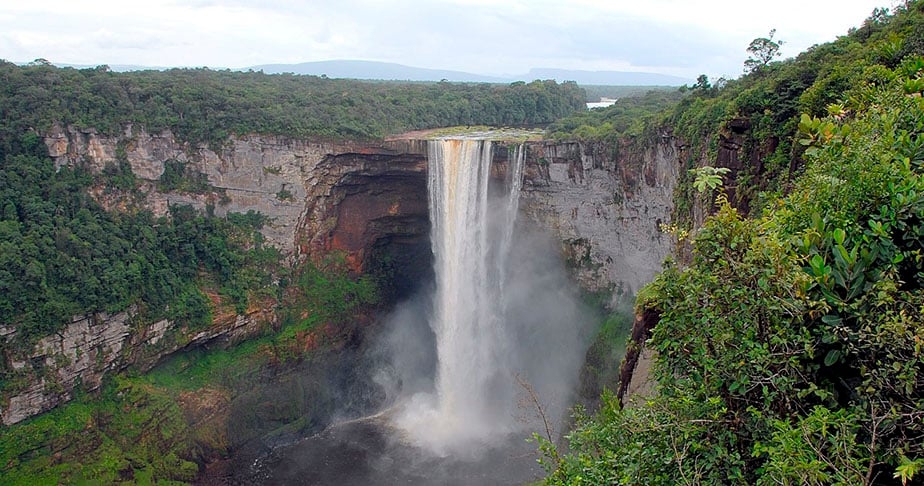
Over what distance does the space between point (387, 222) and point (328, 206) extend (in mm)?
2342

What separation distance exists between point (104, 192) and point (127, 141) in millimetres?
1754

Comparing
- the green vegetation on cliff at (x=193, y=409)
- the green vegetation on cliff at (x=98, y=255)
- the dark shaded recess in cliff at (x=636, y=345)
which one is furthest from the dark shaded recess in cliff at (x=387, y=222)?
the dark shaded recess in cliff at (x=636, y=345)

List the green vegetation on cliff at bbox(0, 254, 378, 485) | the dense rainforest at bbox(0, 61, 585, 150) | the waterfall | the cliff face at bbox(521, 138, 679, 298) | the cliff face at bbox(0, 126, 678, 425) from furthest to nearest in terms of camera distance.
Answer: the waterfall
the dense rainforest at bbox(0, 61, 585, 150)
the cliff face at bbox(521, 138, 679, 298)
the cliff face at bbox(0, 126, 678, 425)
the green vegetation on cliff at bbox(0, 254, 378, 485)

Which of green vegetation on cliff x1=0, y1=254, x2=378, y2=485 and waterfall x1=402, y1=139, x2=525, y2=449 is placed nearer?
green vegetation on cliff x1=0, y1=254, x2=378, y2=485

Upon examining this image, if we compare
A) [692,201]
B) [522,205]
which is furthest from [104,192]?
[692,201]

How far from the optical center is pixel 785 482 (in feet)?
11.2

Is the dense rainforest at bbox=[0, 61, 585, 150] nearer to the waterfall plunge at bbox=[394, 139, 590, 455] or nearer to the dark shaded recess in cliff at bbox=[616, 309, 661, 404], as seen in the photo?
the waterfall plunge at bbox=[394, 139, 590, 455]

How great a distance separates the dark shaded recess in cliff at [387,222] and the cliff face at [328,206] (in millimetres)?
39

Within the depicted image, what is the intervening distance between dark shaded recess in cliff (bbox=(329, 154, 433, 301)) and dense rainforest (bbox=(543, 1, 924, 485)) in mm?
18275

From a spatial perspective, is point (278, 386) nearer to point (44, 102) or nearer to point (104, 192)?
point (104, 192)

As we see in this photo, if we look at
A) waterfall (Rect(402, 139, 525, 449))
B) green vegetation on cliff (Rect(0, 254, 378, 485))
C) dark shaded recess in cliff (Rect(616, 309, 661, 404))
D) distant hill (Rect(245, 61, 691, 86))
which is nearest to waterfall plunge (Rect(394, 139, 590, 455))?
waterfall (Rect(402, 139, 525, 449))

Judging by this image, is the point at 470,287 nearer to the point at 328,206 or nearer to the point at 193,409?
the point at 328,206

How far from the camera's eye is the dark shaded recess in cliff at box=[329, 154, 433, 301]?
23094 mm

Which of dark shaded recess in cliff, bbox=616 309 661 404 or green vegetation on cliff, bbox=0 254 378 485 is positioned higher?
dark shaded recess in cliff, bbox=616 309 661 404
